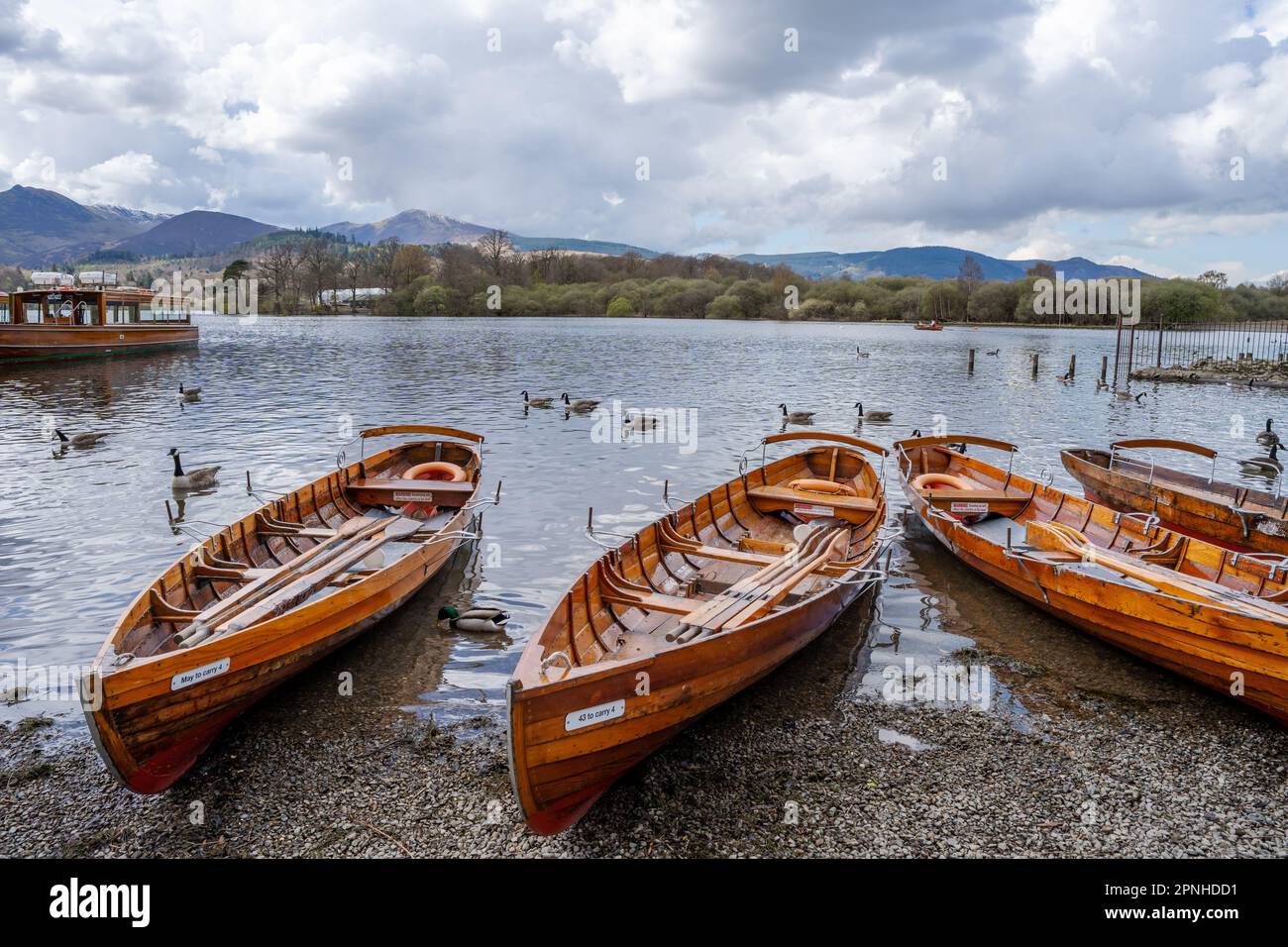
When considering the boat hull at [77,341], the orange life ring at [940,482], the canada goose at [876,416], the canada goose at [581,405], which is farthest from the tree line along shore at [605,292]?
the orange life ring at [940,482]

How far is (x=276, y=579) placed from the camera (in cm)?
957

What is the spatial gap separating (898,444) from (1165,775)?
34.3 feet

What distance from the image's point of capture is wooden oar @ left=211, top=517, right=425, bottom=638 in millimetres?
8219

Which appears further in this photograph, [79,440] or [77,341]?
[77,341]

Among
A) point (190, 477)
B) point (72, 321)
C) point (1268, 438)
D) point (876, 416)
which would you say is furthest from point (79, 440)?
point (1268, 438)

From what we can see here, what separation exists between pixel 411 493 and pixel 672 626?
717cm

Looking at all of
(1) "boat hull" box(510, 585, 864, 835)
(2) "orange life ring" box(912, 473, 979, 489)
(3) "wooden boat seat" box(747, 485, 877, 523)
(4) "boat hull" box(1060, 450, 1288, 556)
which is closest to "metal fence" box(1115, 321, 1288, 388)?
(4) "boat hull" box(1060, 450, 1288, 556)

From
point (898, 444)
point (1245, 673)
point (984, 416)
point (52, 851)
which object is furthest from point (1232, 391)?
point (52, 851)

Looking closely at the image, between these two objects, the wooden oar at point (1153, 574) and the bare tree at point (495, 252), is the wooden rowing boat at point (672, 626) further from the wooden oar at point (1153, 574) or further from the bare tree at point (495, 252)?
the bare tree at point (495, 252)

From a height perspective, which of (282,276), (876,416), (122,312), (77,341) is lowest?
(876,416)

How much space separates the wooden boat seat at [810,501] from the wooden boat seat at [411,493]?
17.7 feet

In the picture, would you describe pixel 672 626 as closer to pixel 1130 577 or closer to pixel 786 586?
pixel 786 586

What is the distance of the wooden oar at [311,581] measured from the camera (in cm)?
822
